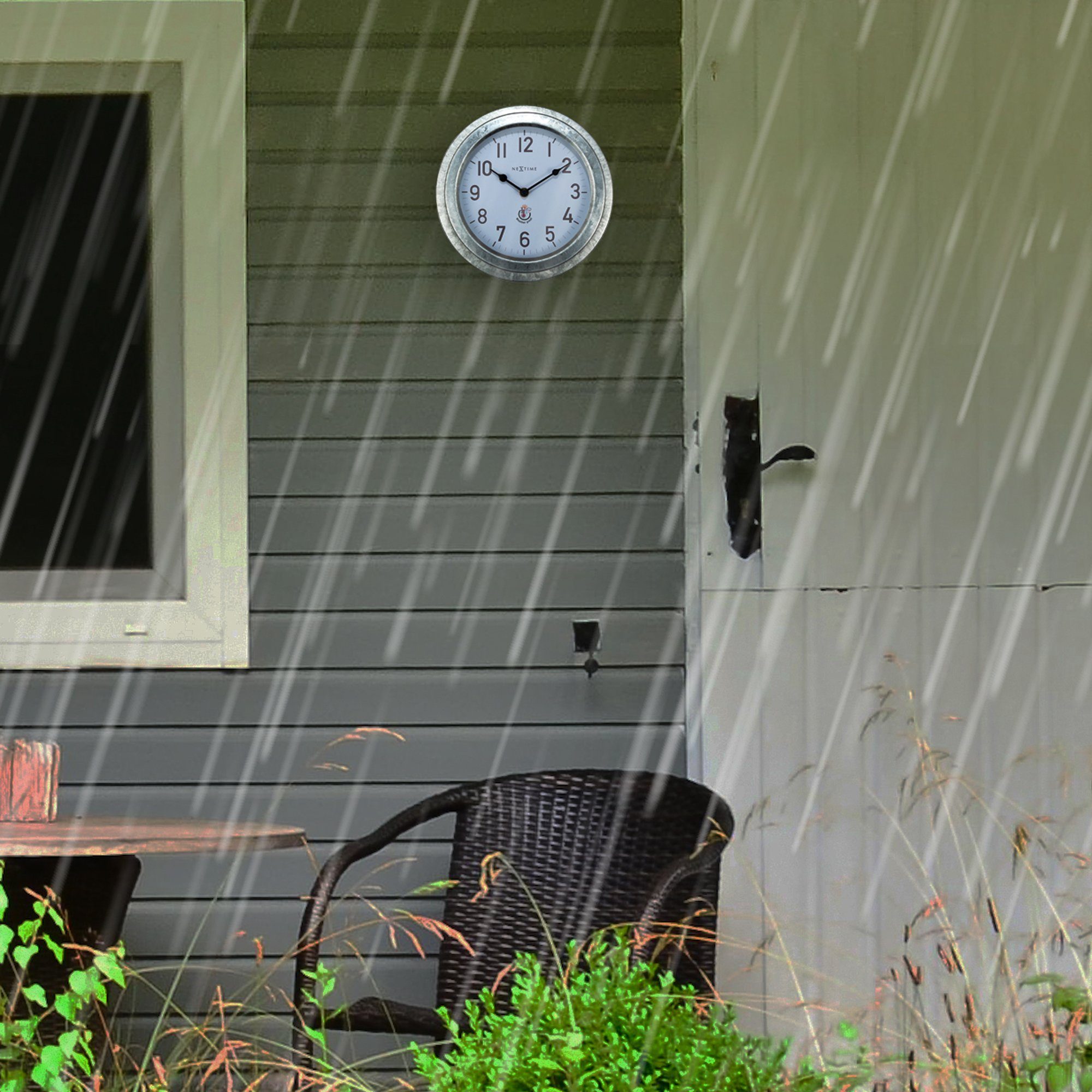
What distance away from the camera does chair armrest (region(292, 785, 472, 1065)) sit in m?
2.70

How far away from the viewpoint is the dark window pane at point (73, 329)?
3.49 metres

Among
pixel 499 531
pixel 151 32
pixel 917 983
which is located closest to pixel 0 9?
pixel 151 32

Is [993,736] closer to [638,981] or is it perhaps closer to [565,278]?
[565,278]

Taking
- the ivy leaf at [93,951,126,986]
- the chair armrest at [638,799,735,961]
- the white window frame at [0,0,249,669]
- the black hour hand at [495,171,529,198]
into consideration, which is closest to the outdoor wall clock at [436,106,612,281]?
the black hour hand at [495,171,529,198]

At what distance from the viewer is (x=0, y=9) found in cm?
348

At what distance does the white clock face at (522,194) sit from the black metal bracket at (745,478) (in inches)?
20.8

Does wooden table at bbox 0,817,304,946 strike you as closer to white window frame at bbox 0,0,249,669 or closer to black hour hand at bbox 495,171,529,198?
white window frame at bbox 0,0,249,669

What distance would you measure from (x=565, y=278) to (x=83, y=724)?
142 centimetres

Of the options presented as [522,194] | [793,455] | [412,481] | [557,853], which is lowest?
[557,853]

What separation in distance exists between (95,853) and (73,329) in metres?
1.55

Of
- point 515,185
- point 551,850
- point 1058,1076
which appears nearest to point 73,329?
point 515,185

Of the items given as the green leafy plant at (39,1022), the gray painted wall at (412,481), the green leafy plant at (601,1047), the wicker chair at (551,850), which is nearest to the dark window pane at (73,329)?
the gray painted wall at (412,481)

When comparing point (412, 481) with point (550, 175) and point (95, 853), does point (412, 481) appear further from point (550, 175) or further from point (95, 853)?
point (95, 853)

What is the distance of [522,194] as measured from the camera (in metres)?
3.42
